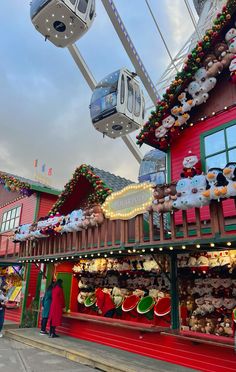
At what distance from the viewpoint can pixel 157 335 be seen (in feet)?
27.5

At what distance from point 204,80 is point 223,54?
75cm

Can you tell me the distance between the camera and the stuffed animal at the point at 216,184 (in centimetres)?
584

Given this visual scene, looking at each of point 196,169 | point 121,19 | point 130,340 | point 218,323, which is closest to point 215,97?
point 196,169

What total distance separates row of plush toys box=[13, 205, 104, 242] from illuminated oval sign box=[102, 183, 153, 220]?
0.36 m

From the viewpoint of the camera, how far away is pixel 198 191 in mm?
6266

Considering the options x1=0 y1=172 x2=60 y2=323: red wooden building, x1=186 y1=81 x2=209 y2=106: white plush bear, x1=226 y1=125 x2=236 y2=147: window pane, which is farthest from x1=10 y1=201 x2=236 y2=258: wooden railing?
x1=0 y1=172 x2=60 y2=323: red wooden building

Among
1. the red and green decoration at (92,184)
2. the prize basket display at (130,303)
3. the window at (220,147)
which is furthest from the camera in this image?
the red and green decoration at (92,184)

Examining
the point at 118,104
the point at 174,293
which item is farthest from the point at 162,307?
the point at 118,104

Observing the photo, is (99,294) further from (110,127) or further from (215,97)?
(215,97)

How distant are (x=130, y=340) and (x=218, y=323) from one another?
2.53m

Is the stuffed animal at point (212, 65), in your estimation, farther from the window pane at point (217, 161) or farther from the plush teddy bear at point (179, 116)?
the window pane at point (217, 161)

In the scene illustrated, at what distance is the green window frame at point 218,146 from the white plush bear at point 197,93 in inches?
33.2

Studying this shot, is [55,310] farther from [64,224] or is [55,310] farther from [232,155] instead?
[232,155]

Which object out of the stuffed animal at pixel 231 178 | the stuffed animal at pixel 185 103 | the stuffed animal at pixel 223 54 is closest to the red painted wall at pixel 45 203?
the stuffed animal at pixel 185 103
